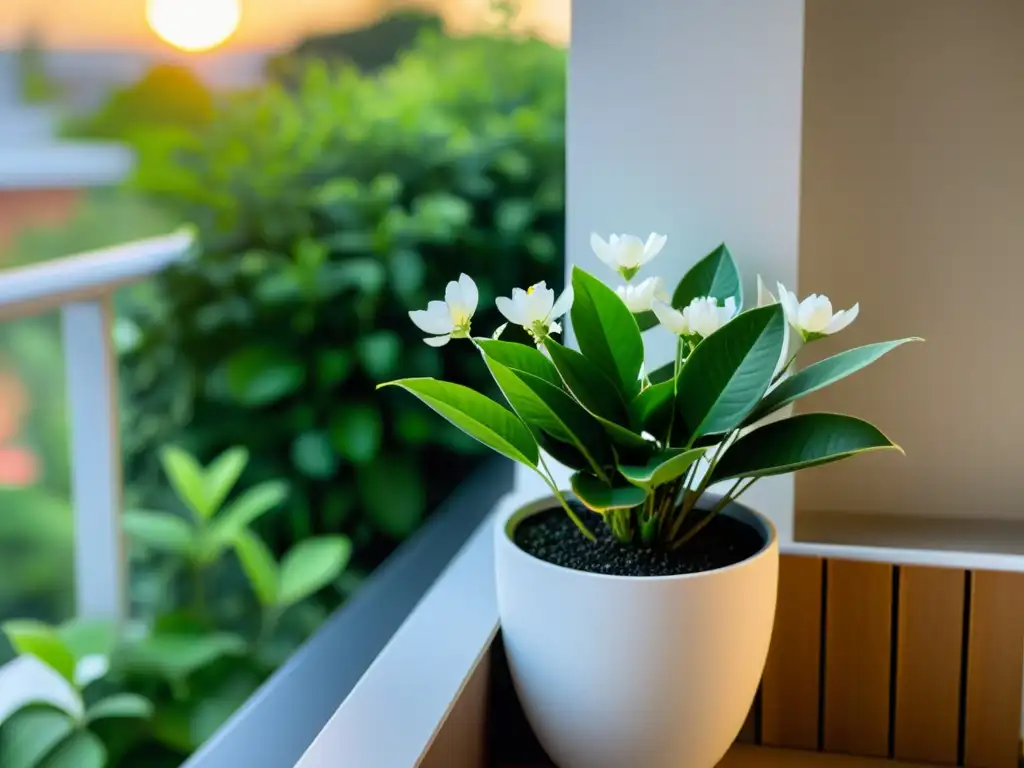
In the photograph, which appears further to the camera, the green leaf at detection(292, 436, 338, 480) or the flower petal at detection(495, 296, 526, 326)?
the green leaf at detection(292, 436, 338, 480)

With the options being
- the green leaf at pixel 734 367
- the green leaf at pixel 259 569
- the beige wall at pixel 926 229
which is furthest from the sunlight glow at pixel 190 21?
the green leaf at pixel 734 367

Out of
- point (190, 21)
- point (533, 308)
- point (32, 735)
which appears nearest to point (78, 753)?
point (32, 735)

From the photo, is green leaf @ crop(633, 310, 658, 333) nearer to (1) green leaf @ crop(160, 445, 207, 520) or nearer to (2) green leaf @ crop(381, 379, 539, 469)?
(2) green leaf @ crop(381, 379, 539, 469)

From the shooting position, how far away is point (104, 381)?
64.9 inches

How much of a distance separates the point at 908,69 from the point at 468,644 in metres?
0.76

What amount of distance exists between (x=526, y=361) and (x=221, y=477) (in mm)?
877

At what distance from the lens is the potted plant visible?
77 cm

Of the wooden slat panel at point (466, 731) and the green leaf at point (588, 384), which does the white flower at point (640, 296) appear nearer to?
the green leaf at point (588, 384)

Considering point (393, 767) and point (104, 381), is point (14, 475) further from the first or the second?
point (393, 767)

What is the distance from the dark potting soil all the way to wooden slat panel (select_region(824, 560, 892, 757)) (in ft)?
0.58

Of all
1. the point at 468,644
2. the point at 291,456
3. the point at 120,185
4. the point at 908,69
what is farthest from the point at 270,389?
the point at 908,69

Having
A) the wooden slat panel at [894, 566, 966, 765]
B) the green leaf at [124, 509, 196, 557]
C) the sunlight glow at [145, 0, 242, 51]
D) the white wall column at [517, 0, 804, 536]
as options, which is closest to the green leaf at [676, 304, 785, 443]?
the white wall column at [517, 0, 804, 536]

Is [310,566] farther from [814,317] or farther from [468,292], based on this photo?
[814,317]

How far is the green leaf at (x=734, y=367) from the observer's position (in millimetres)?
765
